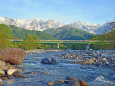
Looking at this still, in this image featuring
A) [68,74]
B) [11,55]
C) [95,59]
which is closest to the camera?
[68,74]

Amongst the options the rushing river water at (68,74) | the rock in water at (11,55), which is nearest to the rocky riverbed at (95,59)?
the rushing river water at (68,74)

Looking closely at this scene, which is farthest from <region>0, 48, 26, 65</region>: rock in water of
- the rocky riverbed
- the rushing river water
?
the rocky riverbed

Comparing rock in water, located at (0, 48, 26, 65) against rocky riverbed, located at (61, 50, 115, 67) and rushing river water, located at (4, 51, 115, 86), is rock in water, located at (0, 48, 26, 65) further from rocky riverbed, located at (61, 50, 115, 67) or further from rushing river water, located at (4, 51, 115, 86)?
rocky riverbed, located at (61, 50, 115, 67)

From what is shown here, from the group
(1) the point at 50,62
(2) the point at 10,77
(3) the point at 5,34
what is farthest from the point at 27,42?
(2) the point at 10,77

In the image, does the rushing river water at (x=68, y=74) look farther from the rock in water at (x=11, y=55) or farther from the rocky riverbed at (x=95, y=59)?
the rocky riverbed at (x=95, y=59)

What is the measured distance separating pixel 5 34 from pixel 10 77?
1952 inches

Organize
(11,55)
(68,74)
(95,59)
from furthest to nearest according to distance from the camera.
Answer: (95,59)
(11,55)
(68,74)

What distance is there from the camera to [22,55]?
26.1 metres

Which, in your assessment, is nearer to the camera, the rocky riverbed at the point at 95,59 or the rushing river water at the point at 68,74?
the rushing river water at the point at 68,74

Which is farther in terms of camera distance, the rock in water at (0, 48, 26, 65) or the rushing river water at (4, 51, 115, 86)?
the rock in water at (0, 48, 26, 65)

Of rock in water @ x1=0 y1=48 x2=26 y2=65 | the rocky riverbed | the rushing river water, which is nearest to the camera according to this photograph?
the rushing river water

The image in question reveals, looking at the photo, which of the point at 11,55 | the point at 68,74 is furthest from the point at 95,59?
the point at 11,55

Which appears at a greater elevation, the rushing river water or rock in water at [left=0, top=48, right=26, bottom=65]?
rock in water at [left=0, top=48, right=26, bottom=65]

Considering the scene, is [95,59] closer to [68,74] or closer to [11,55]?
[68,74]
